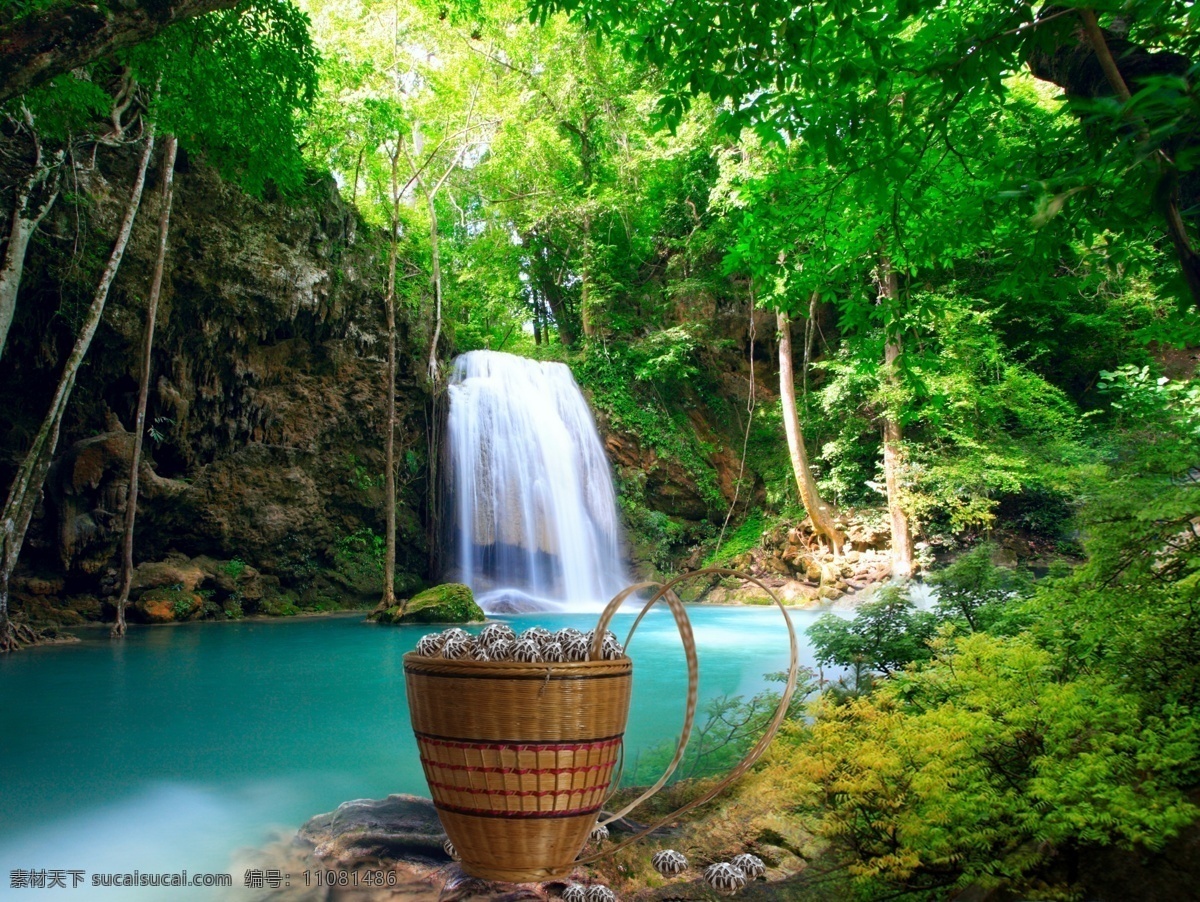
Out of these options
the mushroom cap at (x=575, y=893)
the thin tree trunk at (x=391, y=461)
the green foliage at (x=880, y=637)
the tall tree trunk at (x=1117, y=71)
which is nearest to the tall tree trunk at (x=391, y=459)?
the thin tree trunk at (x=391, y=461)

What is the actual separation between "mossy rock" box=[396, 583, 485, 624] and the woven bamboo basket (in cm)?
878

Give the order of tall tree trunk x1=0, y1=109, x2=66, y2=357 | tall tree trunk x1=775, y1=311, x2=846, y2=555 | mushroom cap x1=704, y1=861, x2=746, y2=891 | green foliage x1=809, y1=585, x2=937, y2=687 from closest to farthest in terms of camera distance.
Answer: mushroom cap x1=704, y1=861, x2=746, y2=891, green foliage x1=809, y1=585, x2=937, y2=687, tall tree trunk x1=0, y1=109, x2=66, y2=357, tall tree trunk x1=775, y1=311, x2=846, y2=555

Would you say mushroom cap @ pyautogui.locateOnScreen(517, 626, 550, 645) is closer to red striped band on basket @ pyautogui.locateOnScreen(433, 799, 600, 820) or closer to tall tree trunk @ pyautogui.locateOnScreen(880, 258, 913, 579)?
red striped band on basket @ pyautogui.locateOnScreen(433, 799, 600, 820)

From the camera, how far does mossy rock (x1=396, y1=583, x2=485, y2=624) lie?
33.3 ft

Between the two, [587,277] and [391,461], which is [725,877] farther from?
[587,277]

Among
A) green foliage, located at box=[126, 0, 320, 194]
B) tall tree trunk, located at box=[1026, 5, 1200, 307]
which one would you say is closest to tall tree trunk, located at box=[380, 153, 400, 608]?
green foliage, located at box=[126, 0, 320, 194]

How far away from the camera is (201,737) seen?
4.54 m

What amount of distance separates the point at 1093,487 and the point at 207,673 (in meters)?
6.71

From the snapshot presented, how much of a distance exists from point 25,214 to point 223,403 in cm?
408

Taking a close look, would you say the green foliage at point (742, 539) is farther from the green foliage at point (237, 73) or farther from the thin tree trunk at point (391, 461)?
the green foliage at point (237, 73)

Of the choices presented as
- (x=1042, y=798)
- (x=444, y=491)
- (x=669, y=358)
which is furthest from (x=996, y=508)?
(x=1042, y=798)

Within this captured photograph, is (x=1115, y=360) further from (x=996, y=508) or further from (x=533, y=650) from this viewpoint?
(x=533, y=650)

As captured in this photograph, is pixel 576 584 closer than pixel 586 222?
Yes

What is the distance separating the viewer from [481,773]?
1353mm
